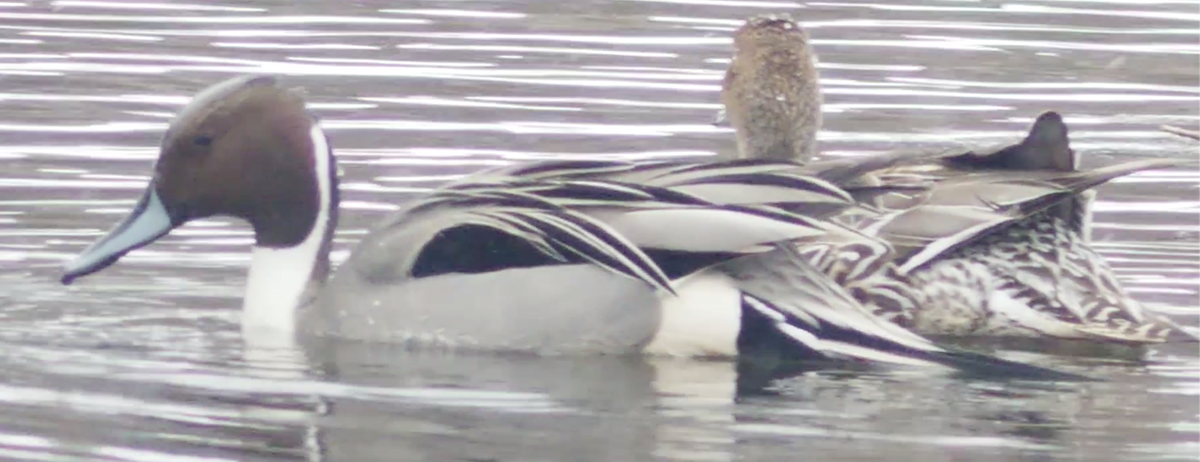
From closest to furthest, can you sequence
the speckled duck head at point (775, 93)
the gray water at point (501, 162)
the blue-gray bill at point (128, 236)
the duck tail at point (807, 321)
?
the gray water at point (501, 162) → the duck tail at point (807, 321) → the blue-gray bill at point (128, 236) → the speckled duck head at point (775, 93)

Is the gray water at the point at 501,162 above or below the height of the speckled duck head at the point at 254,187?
below

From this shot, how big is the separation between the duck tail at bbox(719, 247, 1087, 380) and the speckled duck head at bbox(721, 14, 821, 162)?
70.9 inches

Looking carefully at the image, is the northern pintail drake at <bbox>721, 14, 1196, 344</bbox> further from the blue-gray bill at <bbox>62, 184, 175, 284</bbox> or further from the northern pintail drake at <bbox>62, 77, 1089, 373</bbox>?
the blue-gray bill at <bbox>62, 184, 175, 284</bbox>

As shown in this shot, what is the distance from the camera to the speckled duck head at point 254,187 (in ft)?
27.1

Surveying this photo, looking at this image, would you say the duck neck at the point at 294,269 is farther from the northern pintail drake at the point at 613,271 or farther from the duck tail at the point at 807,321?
the duck tail at the point at 807,321

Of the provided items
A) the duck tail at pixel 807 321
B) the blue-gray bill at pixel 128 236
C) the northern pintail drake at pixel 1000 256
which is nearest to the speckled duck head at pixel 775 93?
the northern pintail drake at pixel 1000 256

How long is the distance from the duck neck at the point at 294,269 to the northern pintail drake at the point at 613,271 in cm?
12

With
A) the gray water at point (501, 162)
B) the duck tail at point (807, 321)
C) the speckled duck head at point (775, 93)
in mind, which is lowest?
the gray water at point (501, 162)

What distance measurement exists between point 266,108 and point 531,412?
5.38 ft

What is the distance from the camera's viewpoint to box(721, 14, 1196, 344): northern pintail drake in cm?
837

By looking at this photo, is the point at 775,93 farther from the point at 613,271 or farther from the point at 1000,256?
the point at 613,271

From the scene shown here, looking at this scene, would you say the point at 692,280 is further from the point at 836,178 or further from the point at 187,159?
the point at 187,159

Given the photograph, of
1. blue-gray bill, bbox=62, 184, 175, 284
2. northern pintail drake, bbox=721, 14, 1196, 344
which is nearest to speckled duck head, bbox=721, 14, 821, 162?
northern pintail drake, bbox=721, 14, 1196, 344

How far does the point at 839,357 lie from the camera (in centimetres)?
786
